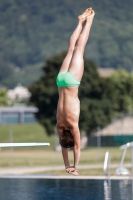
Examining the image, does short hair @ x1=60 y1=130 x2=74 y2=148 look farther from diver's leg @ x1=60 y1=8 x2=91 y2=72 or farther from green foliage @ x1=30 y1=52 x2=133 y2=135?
green foliage @ x1=30 y1=52 x2=133 y2=135

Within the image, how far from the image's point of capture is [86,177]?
26141 millimetres

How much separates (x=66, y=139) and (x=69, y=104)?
2.65ft

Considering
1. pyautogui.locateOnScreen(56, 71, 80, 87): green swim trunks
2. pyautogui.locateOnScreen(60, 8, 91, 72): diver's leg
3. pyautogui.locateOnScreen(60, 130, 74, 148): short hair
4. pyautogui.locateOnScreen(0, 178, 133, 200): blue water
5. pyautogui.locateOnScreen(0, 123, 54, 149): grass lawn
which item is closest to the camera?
pyautogui.locateOnScreen(56, 71, 80, 87): green swim trunks

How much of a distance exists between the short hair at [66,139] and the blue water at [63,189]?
5.96m

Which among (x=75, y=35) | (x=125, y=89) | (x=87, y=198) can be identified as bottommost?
(x=87, y=198)

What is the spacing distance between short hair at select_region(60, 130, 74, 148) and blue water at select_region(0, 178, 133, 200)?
596cm

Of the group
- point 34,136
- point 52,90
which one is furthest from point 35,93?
point 34,136

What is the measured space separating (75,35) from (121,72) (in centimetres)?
10968

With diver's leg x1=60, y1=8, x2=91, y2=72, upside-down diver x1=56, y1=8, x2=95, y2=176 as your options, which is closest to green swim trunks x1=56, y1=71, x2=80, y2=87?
upside-down diver x1=56, y1=8, x2=95, y2=176

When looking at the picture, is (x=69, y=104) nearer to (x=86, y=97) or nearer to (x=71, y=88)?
(x=71, y=88)

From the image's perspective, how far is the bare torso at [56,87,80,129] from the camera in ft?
36.8

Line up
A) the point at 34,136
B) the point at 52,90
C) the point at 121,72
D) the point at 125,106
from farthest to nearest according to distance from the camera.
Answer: the point at 121,72, the point at 125,106, the point at 34,136, the point at 52,90

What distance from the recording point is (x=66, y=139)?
11828 mm

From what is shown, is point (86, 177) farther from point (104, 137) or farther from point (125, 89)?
point (125, 89)
